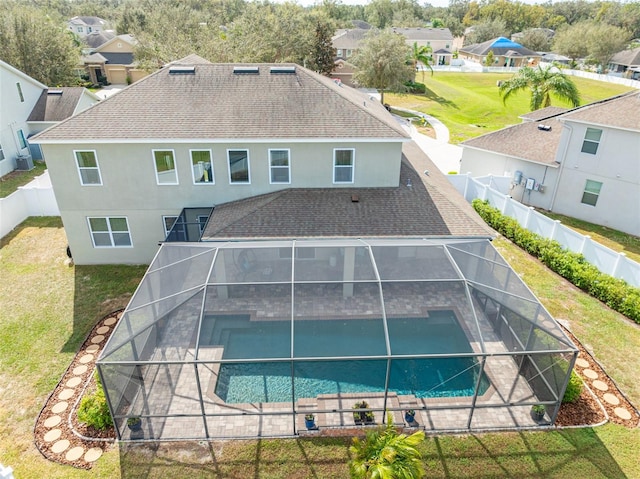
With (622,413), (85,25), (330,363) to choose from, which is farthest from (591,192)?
(85,25)

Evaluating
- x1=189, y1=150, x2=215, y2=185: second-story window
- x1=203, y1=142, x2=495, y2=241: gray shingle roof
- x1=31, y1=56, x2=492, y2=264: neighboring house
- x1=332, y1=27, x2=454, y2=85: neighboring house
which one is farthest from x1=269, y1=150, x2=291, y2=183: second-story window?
x1=332, y1=27, x2=454, y2=85: neighboring house

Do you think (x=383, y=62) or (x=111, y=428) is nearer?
(x=111, y=428)

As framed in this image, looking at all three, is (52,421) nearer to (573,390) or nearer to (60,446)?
(60,446)

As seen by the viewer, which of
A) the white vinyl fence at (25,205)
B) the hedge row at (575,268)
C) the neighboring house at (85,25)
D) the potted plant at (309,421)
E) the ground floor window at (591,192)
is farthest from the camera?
the neighboring house at (85,25)

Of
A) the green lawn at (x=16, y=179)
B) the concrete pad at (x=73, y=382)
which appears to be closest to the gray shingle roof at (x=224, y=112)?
the concrete pad at (x=73, y=382)

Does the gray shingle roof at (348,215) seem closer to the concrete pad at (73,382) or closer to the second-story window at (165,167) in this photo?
the second-story window at (165,167)

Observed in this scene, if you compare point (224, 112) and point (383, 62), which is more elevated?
point (224, 112)

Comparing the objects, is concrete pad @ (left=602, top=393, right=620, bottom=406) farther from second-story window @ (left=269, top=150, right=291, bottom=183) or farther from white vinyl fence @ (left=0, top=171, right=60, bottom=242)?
white vinyl fence @ (left=0, top=171, right=60, bottom=242)
